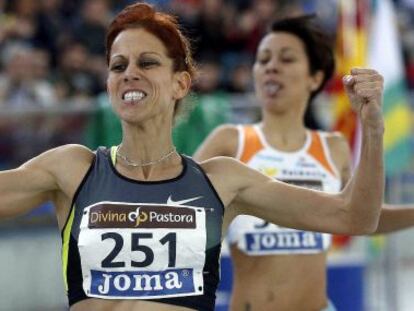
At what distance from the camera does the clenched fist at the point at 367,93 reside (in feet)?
11.9

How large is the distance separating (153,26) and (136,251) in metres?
0.77

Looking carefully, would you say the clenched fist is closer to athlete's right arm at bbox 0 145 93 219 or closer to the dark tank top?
the dark tank top

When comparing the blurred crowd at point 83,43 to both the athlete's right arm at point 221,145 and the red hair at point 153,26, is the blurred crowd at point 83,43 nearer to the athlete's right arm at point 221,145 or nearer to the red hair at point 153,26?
the athlete's right arm at point 221,145

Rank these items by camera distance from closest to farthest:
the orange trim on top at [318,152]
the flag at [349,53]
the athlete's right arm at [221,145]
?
the athlete's right arm at [221,145] → the orange trim on top at [318,152] → the flag at [349,53]

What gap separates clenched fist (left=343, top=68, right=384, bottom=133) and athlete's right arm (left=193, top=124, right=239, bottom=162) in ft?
5.40

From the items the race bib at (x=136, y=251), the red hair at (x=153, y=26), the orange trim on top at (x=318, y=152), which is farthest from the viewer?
the orange trim on top at (x=318, y=152)

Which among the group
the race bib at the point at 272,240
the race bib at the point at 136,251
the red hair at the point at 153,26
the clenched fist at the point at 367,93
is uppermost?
the red hair at the point at 153,26

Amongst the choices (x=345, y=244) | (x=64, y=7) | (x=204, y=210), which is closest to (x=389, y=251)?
(x=345, y=244)

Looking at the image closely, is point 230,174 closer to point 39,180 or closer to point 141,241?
point 141,241

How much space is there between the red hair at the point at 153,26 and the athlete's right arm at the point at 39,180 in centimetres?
40

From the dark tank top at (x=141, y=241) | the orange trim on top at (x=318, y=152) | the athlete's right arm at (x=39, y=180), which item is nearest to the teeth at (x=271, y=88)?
the orange trim on top at (x=318, y=152)

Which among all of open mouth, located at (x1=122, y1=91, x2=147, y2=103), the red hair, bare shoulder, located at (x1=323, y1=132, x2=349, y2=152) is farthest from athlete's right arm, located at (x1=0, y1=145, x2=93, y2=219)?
bare shoulder, located at (x1=323, y1=132, x2=349, y2=152)

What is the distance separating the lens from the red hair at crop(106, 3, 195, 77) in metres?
3.94

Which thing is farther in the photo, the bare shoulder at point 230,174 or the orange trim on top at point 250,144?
the orange trim on top at point 250,144
